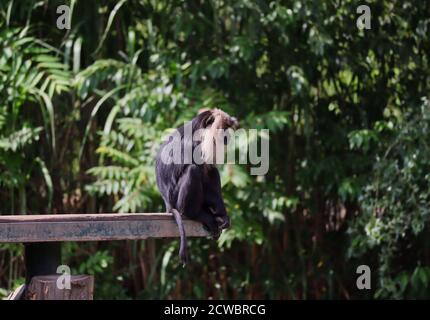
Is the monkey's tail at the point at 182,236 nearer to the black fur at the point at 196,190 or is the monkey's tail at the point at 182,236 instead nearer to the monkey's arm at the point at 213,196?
the black fur at the point at 196,190

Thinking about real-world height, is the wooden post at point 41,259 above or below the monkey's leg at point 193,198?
below

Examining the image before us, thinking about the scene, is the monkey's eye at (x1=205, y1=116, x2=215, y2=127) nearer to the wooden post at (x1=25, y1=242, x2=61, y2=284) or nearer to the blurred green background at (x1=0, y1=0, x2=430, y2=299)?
the wooden post at (x1=25, y1=242, x2=61, y2=284)

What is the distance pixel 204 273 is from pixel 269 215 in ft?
3.24

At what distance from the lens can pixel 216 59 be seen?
19.9 ft

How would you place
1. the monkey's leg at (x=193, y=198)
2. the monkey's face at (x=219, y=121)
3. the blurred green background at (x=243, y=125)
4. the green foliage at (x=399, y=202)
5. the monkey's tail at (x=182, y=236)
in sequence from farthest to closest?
the blurred green background at (x=243, y=125) < the green foliage at (x=399, y=202) < the monkey's face at (x=219, y=121) < the monkey's leg at (x=193, y=198) < the monkey's tail at (x=182, y=236)

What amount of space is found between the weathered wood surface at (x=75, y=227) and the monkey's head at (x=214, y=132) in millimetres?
646

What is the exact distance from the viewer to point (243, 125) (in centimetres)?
587

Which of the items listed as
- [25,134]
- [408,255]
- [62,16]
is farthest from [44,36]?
[408,255]

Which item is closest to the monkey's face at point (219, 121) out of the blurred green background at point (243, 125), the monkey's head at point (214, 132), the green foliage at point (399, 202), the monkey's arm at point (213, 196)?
the monkey's head at point (214, 132)

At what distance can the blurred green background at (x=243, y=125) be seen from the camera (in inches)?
233

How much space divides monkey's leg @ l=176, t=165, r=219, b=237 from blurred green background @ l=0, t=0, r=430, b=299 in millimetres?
1342

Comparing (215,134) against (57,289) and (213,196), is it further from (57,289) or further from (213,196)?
(57,289)

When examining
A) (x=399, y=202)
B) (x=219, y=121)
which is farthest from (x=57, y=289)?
(x=399, y=202)

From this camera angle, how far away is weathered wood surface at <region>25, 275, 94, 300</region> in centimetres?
358
